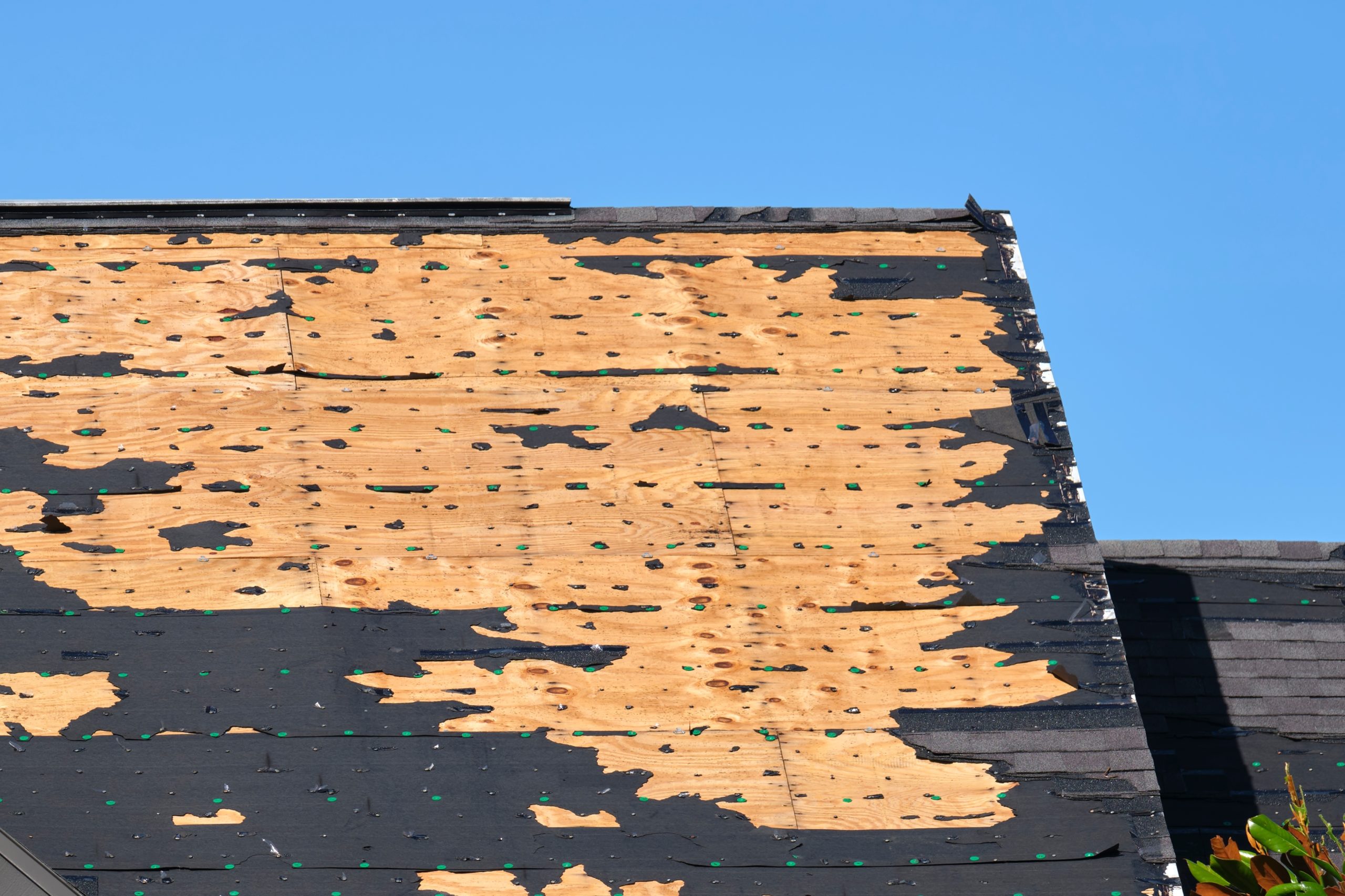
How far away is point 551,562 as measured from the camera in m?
5.38

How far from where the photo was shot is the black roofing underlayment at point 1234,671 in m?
6.17

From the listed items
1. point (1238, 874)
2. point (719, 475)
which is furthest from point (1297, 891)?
point (719, 475)

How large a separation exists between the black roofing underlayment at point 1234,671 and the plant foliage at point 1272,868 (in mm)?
2299

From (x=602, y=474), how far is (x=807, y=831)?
165 cm

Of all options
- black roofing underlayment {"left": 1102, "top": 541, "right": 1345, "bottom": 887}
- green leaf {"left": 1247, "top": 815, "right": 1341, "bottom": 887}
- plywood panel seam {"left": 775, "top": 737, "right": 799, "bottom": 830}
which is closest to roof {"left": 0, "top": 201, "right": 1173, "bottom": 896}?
plywood panel seam {"left": 775, "top": 737, "right": 799, "bottom": 830}

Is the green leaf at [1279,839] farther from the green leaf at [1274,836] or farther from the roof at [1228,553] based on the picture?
the roof at [1228,553]

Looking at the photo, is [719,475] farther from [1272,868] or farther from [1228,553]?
[1228,553]

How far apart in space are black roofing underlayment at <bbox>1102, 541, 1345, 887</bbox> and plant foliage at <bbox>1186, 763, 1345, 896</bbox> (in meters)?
2.30

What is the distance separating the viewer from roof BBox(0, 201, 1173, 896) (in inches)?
182

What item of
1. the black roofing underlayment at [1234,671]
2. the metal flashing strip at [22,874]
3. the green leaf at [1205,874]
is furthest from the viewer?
the black roofing underlayment at [1234,671]

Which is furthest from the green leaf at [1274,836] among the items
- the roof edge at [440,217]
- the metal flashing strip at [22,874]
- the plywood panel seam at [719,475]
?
the roof edge at [440,217]

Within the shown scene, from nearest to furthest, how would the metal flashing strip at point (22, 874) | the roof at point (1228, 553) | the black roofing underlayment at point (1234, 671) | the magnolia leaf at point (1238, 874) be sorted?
the metal flashing strip at point (22, 874)
the magnolia leaf at point (1238, 874)
the black roofing underlayment at point (1234, 671)
the roof at point (1228, 553)

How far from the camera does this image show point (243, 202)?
651cm

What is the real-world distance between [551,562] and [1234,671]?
11.0 ft
